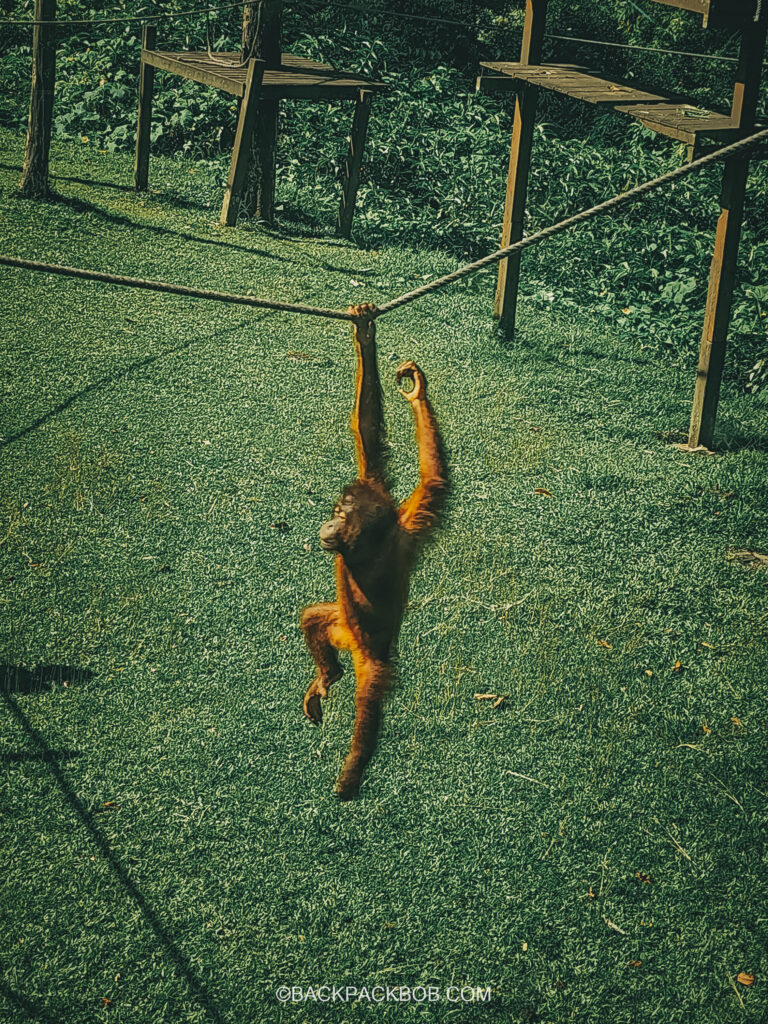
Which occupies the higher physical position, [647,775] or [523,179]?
[523,179]

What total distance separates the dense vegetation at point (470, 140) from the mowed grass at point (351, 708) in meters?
2.37

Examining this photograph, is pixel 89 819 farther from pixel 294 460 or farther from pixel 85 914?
pixel 294 460

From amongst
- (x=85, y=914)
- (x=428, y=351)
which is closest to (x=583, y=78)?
(x=428, y=351)

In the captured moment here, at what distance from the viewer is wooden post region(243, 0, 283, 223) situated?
9.53 meters

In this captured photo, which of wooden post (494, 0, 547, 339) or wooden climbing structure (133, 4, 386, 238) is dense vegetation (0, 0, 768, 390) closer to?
wooden climbing structure (133, 4, 386, 238)

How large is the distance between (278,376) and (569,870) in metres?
4.60

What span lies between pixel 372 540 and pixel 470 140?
32.7 feet

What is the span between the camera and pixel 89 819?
376 centimetres

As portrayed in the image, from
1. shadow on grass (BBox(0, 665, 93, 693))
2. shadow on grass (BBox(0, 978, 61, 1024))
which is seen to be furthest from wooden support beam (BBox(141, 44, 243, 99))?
shadow on grass (BBox(0, 978, 61, 1024))

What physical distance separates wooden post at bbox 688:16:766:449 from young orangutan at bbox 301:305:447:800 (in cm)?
422

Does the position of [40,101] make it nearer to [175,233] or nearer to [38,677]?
[175,233]

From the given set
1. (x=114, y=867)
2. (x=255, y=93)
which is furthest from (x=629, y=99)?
(x=114, y=867)

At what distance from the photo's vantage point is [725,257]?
21.9ft

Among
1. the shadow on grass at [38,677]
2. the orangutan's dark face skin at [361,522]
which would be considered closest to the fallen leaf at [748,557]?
the orangutan's dark face skin at [361,522]
